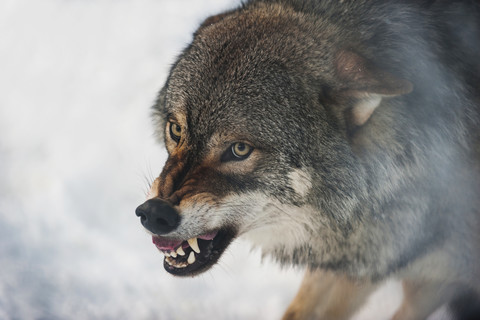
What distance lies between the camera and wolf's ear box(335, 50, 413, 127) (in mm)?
1498

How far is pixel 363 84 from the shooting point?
154 cm

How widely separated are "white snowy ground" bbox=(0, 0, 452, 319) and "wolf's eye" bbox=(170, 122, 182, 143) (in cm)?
62

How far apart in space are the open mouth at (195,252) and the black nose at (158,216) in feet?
0.51

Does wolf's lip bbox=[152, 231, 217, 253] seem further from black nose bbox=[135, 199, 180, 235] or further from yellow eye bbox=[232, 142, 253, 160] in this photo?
yellow eye bbox=[232, 142, 253, 160]

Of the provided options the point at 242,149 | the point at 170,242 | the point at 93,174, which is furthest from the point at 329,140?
the point at 93,174

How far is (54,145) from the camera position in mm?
2797

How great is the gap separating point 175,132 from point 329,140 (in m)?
0.55

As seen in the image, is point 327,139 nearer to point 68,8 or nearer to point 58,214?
point 58,214

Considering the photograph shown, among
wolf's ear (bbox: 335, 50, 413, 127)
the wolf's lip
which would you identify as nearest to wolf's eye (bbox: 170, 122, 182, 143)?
the wolf's lip

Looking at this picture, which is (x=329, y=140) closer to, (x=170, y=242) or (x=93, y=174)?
(x=170, y=242)

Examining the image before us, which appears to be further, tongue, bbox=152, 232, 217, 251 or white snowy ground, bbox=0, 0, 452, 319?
white snowy ground, bbox=0, 0, 452, 319

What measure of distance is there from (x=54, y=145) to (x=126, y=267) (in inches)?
32.9

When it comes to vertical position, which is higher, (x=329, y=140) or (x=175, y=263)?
(x=329, y=140)

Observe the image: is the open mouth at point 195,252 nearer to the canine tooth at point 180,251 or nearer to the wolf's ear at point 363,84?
the canine tooth at point 180,251
